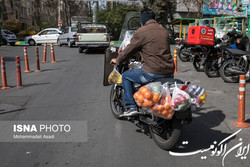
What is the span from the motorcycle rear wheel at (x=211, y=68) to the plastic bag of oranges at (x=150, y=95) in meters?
6.86

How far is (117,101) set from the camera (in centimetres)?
580

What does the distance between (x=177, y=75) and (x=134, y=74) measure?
7.01 meters

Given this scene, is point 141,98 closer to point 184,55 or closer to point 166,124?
point 166,124

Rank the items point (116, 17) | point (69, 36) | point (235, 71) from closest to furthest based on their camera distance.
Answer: point (235, 71)
point (69, 36)
point (116, 17)

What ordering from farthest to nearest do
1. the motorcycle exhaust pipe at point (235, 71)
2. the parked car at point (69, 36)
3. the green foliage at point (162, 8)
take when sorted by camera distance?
the green foliage at point (162, 8) < the parked car at point (69, 36) < the motorcycle exhaust pipe at point (235, 71)

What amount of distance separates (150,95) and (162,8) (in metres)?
37.1

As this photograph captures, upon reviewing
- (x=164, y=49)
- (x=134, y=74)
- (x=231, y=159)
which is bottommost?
Result: (x=231, y=159)

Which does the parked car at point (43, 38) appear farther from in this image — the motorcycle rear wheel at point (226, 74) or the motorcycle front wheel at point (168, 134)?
the motorcycle front wheel at point (168, 134)

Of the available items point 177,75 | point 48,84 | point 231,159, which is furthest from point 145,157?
point 177,75

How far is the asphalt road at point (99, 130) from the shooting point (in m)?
4.11

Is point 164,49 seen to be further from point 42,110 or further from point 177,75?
point 177,75

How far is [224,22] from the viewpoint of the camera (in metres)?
17.9

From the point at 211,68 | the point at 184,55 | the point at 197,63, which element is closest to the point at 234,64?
the point at 211,68

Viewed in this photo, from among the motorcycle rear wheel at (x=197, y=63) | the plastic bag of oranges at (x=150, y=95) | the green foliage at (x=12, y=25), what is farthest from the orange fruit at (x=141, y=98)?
the green foliage at (x=12, y=25)
